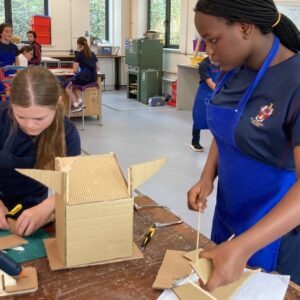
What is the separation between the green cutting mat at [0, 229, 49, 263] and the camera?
1004mm

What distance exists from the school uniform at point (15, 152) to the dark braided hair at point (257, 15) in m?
0.66

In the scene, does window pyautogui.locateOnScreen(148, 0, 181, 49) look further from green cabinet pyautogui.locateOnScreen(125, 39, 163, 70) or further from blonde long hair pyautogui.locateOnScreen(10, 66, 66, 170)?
blonde long hair pyautogui.locateOnScreen(10, 66, 66, 170)

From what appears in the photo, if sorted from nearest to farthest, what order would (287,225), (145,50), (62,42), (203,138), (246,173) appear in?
1. (287,225)
2. (246,173)
3. (203,138)
4. (145,50)
5. (62,42)

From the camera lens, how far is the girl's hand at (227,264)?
2.36 feet

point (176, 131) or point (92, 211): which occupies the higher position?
point (92, 211)

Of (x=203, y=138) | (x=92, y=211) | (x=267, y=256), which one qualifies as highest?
(x=92, y=211)

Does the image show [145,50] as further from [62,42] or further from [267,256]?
[267,256]

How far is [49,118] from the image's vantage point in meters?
1.27

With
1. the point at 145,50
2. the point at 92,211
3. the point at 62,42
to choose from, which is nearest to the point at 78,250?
the point at 92,211

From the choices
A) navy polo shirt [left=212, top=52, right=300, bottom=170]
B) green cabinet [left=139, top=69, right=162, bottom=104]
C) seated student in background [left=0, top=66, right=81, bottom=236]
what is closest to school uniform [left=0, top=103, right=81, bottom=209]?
seated student in background [left=0, top=66, right=81, bottom=236]

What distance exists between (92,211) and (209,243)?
365 mm

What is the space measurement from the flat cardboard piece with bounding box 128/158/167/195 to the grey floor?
140 centimetres

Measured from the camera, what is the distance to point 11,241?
107 centimetres

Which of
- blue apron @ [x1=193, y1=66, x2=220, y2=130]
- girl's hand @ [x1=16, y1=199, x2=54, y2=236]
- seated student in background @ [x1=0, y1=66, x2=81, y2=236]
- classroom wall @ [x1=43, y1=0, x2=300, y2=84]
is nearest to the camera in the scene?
girl's hand @ [x1=16, y1=199, x2=54, y2=236]
